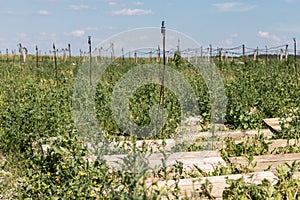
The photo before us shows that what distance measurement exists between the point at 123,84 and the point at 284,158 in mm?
4535

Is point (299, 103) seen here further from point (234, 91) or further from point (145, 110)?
point (145, 110)

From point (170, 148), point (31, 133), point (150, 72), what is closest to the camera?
point (170, 148)

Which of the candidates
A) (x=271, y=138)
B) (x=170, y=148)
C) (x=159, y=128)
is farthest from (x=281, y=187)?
(x=159, y=128)

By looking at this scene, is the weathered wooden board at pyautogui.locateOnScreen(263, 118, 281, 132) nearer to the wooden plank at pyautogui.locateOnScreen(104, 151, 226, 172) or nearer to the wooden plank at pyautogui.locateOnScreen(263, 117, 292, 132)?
the wooden plank at pyautogui.locateOnScreen(263, 117, 292, 132)

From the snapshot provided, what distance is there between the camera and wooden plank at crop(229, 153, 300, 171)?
14.6 ft

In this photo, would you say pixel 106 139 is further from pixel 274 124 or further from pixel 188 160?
pixel 274 124

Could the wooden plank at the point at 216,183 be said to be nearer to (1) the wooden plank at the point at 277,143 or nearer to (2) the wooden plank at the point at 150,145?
(2) the wooden plank at the point at 150,145

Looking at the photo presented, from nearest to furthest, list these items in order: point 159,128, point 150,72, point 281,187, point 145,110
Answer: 1. point 281,187
2. point 159,128
3. point 145,110
4. point 150,72

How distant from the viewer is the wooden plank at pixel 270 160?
4.44 m

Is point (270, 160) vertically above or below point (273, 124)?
below

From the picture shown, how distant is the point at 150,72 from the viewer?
8438 mm

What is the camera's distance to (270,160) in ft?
15.0

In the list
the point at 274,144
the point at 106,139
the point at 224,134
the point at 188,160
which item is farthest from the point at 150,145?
the point at 274,144

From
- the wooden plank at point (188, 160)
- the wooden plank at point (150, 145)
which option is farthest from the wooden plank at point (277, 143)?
the wooden plank at point (150, 145)
